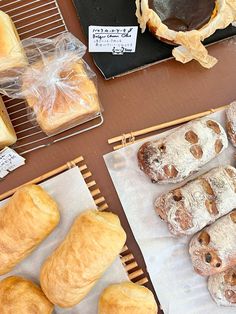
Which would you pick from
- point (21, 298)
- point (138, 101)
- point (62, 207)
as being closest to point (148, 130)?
point (138, 101)

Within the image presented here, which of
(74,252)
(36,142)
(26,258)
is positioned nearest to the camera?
(74,252)

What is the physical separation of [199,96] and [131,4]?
385 mm

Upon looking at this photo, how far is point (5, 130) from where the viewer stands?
1352mm

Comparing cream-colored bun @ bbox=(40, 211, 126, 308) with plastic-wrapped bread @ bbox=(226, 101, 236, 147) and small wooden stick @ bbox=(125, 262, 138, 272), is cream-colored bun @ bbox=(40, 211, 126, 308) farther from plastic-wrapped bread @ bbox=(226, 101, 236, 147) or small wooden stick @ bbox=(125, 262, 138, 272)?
plastic-wrapped bread @ bbox=(226, 101, 236, 147)

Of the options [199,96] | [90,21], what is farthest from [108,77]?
[199,96]

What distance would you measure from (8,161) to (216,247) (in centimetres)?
67

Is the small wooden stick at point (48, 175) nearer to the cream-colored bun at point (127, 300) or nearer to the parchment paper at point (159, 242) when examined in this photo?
the parchment paper at point (159, 242)

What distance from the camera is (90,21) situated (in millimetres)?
1539

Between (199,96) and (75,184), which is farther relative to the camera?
(199,96)

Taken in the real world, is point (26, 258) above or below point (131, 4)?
below

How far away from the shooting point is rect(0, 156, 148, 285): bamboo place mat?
1400 mm

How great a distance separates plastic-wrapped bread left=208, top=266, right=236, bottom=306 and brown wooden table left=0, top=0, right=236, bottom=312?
0.39 m

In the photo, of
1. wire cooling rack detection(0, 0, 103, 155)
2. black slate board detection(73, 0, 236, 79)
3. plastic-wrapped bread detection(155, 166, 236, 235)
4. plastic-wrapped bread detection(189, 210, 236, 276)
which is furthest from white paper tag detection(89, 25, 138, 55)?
plastic-wrapped bread detection(189, 210, 236, 276)

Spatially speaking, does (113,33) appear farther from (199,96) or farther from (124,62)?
(199,96)
